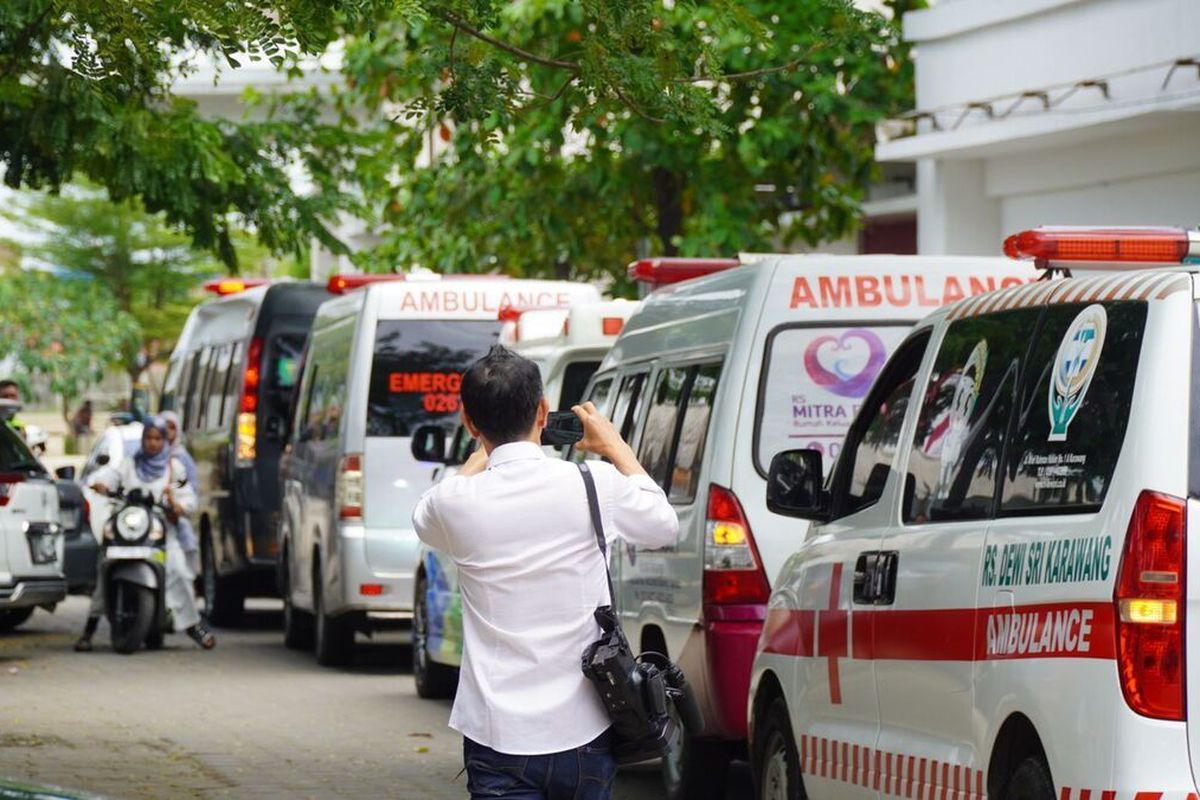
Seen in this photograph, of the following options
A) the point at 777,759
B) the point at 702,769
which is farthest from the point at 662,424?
the point at 777,759

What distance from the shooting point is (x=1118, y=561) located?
5.00 m

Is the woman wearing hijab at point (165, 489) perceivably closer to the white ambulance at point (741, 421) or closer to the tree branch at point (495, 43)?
the white ambulance at point (741, 421)

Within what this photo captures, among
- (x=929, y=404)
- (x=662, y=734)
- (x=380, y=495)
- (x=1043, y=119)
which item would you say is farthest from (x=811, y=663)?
(x=1043, y=119)

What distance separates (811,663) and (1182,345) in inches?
90.5

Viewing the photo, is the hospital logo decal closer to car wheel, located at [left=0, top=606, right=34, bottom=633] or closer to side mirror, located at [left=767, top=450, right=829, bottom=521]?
side mirror, located at [left=767, top=450, right=829, bottom=521]

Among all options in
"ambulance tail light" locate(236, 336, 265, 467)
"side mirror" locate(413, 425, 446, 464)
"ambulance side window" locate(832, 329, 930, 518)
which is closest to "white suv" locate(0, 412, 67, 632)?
"side mirror" locate(413, 425, 446, 464)

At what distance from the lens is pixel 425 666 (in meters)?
14.0

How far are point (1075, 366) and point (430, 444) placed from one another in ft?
28.1

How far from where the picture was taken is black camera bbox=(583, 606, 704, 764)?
506 centimetres

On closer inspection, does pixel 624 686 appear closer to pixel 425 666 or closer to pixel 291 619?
pixel 425 666

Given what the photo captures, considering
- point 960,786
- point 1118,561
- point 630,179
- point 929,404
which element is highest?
point 630,179

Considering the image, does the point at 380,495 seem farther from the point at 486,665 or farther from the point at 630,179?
the point at 486,665

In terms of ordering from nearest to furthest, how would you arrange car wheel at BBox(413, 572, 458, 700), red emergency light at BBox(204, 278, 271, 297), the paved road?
the paved road < car wheel at BBox(413, 572, 458, 700) < red emergency light at BBox(204, 278, 271, 297)

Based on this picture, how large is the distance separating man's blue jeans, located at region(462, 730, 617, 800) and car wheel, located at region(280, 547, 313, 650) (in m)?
12.9
